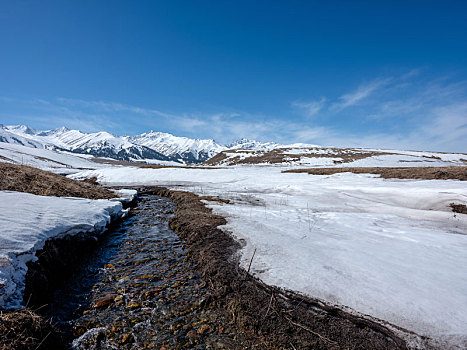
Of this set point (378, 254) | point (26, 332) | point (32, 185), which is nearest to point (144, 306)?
point (26, 332)

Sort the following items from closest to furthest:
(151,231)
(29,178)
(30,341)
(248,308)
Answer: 1. (30,341)
2. (248,308)
3. (151,231)
4. (29,178)

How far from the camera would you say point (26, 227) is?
6379 mm

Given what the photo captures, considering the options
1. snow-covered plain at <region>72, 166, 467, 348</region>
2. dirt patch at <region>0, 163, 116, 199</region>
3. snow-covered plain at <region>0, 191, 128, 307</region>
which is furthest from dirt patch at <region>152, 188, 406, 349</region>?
dirt patch at <region>0, 163, 116, 199</region>

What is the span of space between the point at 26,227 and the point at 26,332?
155 inches

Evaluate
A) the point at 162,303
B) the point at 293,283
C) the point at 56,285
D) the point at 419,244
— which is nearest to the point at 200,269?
the point at 162,303

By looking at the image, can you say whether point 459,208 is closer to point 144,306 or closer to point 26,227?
point 144,306

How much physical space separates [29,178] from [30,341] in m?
16.0

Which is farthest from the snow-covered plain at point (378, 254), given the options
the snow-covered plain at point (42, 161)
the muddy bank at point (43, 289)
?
the snow-covered plain at point (42, 161)

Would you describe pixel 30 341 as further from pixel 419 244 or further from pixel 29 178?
pixel 29 178

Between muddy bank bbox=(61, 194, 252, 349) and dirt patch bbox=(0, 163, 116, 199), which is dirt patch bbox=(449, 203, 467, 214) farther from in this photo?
dirt patch bbox=(0, 163, 116, 199)

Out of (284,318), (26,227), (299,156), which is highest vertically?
(299,156)

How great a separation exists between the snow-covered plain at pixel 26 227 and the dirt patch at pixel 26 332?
0.56 metres

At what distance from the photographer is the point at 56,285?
617 centimetres

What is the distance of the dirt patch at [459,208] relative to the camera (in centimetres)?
1092
